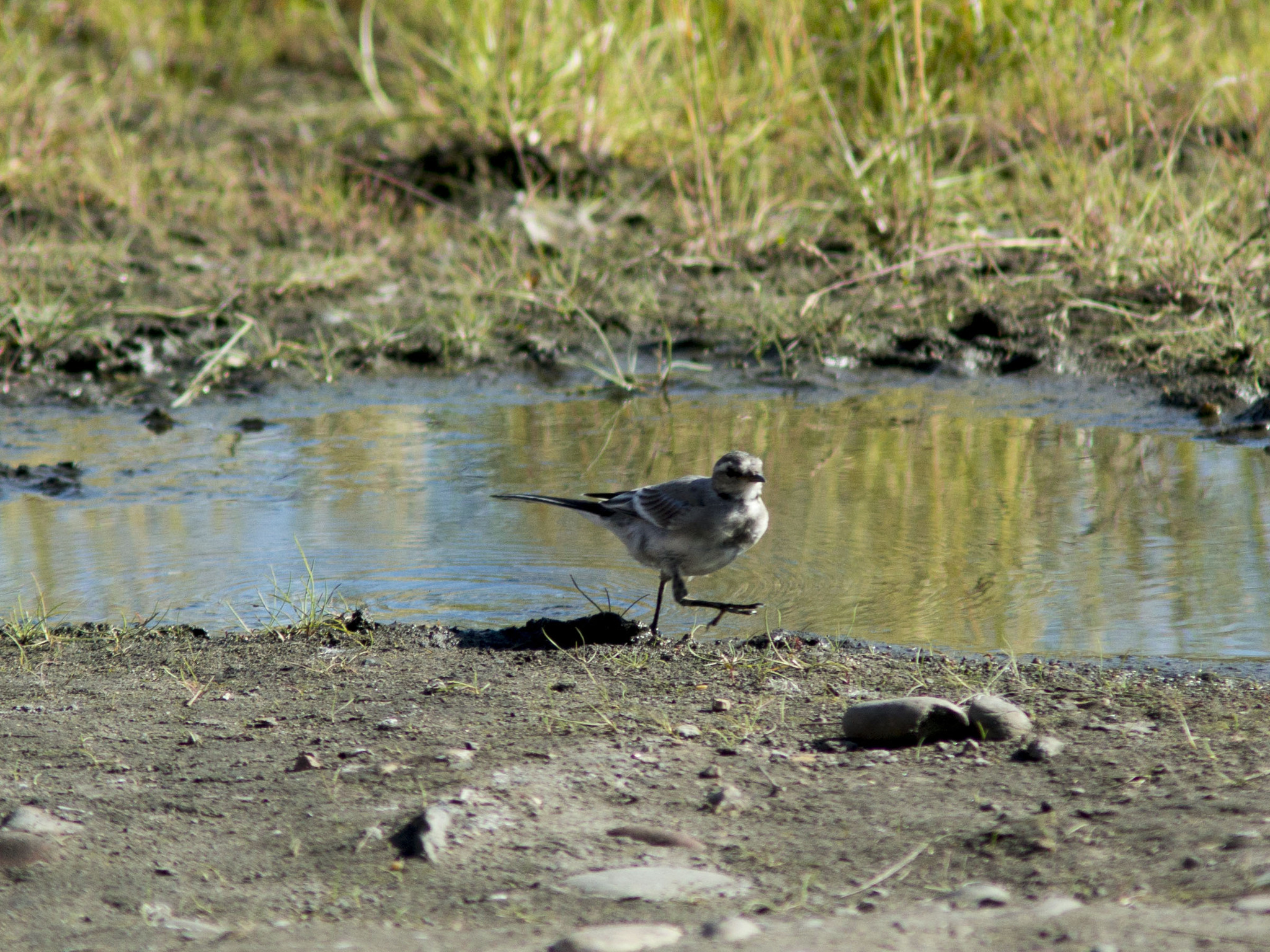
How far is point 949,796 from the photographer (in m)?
2.77

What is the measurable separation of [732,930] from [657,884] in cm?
23

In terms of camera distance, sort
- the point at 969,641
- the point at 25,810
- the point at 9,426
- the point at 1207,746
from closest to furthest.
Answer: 1. the point at 25,810
2. the point at 1207,746
3. the point at 969,641
4. the point at 9,426

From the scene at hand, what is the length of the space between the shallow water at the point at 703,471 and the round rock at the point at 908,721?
2.34 feet

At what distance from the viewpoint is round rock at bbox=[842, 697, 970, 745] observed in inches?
119

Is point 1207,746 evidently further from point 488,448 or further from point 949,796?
point 488,448

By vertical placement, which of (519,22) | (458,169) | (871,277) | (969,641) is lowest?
(969,641)

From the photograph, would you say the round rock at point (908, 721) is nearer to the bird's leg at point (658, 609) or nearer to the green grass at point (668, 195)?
the bird's leg at point (658, 609)

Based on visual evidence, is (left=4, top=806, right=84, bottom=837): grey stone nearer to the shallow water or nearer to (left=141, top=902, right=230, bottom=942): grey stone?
(left=141, top=902, right=230, bottom=942): grey stone

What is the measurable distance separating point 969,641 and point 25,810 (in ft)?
7.61

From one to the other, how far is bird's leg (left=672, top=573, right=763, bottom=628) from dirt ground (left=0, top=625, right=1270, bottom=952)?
0.80ft

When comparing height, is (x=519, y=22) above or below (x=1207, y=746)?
above

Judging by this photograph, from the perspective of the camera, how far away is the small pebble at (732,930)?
7.17ft

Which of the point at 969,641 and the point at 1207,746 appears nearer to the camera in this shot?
the point at 1207,746

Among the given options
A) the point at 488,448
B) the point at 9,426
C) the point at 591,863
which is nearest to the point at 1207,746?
the point at 591,863
